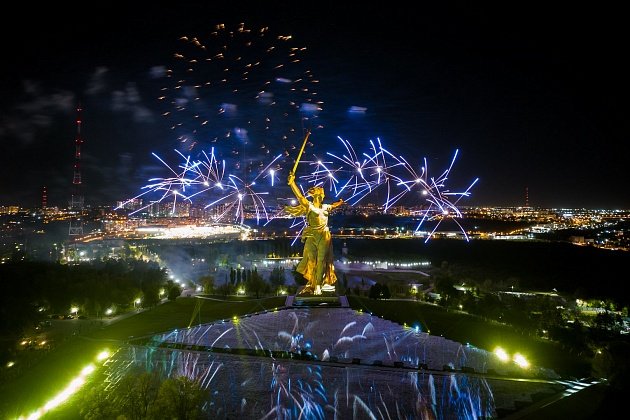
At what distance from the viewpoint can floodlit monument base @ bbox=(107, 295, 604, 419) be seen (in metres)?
7.13

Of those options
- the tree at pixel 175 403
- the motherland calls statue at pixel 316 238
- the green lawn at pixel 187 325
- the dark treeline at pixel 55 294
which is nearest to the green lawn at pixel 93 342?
the green lawn at pixel 187 325

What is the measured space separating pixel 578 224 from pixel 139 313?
80.8m

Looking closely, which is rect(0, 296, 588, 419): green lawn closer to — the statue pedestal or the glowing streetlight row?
the glowing streetlight row

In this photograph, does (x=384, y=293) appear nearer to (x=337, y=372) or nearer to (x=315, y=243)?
(x=315, y=243)

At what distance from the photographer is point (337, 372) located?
8570mm

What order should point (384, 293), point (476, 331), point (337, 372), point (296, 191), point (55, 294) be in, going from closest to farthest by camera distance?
point (337, 372), point (476, 331), point (296, 191), point (55, 294), point (384, 293)

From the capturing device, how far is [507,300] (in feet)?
57.0

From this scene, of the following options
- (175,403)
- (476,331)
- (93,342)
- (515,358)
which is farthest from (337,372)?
(93,342)

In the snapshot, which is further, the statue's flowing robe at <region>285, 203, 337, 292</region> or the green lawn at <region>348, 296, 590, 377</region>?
the statue's flowing robe at <region>285, 203, 337, 292</region>

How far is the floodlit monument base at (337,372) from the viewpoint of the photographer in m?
7.13

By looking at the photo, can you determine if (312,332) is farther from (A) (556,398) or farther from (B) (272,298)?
(B) (272,298)

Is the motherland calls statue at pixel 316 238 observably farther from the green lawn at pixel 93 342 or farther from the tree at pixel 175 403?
the tree at pixel 175 403

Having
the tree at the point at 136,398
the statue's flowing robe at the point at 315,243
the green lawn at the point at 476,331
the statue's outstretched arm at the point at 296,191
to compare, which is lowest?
the green lawn at the point at 476,331

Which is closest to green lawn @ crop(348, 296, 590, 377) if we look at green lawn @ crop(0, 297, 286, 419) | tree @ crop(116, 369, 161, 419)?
green lawn @ crop(0, 297, 286, 419)
